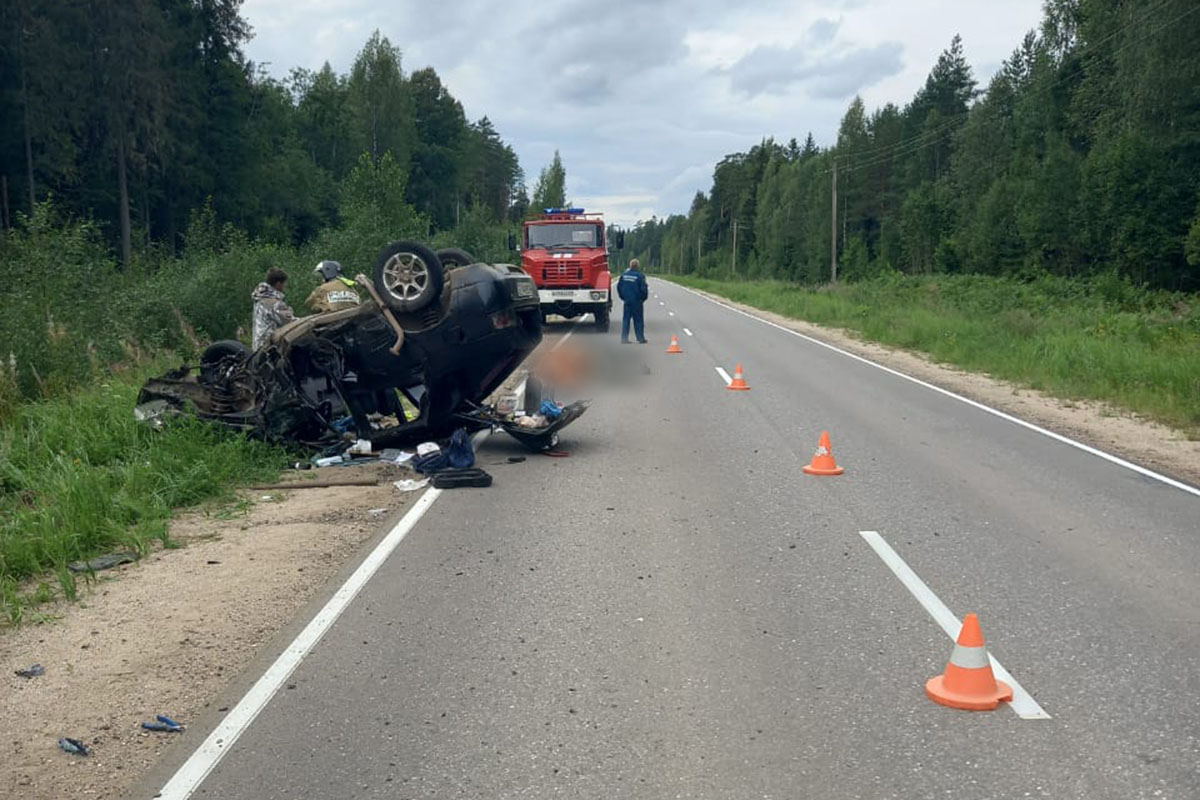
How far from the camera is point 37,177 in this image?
141 ft

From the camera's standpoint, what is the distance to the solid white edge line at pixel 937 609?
14.7 ft

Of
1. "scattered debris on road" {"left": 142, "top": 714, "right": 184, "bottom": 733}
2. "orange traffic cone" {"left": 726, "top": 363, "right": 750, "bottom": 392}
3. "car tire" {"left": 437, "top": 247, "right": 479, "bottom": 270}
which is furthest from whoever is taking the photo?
"orange traffic cone" {"left": 726, "top": 363, "right": 750, "bottom": 392}

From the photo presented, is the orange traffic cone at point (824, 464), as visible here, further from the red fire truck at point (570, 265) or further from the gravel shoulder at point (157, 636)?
the red fire truck at point (570, 265)

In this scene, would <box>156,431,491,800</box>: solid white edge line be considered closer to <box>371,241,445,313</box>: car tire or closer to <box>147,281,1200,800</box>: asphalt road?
<box>147,281,1200,800</box>: asphalt road

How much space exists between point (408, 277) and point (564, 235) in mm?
19581

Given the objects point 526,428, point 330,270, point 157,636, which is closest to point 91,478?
→ point 157,636

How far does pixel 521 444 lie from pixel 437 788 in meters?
7.50

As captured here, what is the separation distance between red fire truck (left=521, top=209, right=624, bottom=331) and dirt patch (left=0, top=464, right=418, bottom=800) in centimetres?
2024

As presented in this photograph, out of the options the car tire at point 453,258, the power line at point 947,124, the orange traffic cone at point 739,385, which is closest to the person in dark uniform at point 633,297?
the orange traffic cone at point 739,385

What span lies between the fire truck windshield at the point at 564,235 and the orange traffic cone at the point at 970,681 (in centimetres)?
2506

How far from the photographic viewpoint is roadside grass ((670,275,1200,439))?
15.4 metres

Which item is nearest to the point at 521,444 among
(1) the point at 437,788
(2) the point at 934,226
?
(1) the point at 437,788

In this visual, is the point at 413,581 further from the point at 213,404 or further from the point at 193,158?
the point at 193,158

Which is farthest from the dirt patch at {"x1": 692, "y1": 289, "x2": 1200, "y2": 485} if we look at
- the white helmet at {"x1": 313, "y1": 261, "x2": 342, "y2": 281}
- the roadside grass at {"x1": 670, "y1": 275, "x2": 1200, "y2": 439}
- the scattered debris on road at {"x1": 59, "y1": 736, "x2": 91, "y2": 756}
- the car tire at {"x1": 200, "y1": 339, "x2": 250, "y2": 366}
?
the car tire at {"x1": 200, "y1": 339, "x2": 250, "y2": 366}
